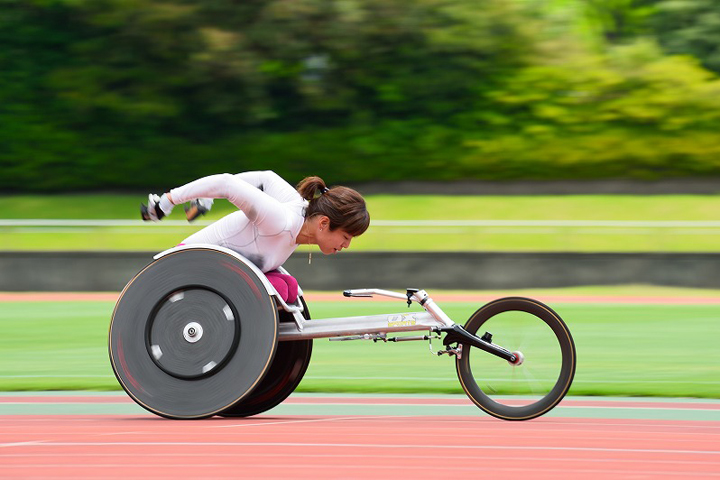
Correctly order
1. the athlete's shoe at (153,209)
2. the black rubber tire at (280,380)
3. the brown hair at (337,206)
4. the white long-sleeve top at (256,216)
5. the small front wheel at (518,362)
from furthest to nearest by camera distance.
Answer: the black rubber tire at (280,380) < the brown hair at (337,206) < the small front wheel at (518,362) < the white long-sleeve top at (256,216) < the athlete's shoe at (153,209)

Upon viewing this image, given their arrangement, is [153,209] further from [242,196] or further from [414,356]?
[414,356]

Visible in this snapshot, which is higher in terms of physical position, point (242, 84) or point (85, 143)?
point (242, 84)

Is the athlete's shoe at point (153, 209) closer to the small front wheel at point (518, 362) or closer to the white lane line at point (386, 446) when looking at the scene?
the white lane line at point (386, 446)

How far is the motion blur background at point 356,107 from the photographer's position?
27266 millimetres

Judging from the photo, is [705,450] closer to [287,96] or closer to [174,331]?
[174,331]

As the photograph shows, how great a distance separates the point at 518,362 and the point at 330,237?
46.6 inches

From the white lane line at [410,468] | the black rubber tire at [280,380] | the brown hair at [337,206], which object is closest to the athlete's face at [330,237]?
the brown hair at [337,206]

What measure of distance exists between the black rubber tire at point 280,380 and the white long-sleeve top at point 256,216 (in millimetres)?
489

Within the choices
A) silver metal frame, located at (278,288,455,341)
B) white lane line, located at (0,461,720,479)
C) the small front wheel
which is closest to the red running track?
white lane line, located at (0,461,720,479)

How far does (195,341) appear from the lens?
6348 millimetres

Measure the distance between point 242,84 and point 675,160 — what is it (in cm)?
987

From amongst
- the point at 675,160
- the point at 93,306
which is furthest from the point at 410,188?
the point at 93,306

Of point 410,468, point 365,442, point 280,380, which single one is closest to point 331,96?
point 280,380

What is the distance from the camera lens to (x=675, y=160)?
27281 mm
